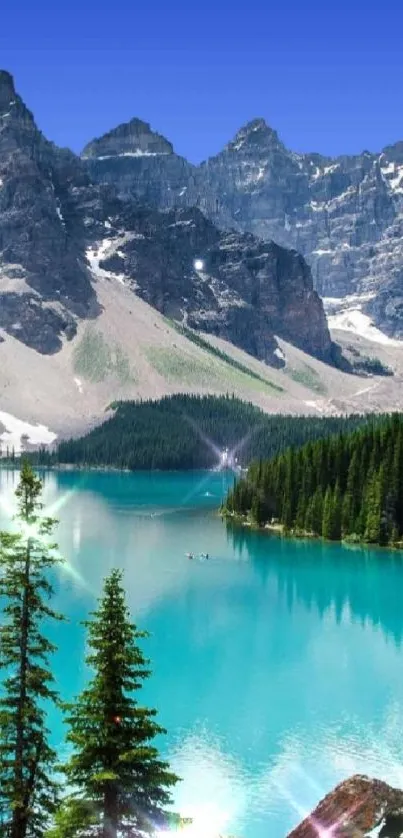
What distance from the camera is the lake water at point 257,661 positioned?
47.1m

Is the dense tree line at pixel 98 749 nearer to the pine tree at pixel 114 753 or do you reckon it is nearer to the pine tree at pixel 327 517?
the pine tree at pixel 114 753

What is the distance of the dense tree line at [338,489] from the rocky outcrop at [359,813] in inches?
4151

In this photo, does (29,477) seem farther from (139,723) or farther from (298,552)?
(298,552)

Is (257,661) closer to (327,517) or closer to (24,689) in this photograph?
(24,689)

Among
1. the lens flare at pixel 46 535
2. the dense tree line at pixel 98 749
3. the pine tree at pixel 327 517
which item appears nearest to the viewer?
the dense tree line at pixel 98 749

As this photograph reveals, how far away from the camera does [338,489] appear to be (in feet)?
429

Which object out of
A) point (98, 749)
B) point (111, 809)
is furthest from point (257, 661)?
point (98, 749)

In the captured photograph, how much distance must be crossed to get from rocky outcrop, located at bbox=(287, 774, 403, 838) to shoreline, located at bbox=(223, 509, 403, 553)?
101475mm

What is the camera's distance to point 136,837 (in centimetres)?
2103

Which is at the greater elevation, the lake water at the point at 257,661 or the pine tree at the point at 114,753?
the pine tree at the point at 114,753

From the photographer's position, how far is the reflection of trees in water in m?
89.8

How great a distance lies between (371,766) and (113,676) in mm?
31718

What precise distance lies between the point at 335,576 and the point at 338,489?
1062 inches

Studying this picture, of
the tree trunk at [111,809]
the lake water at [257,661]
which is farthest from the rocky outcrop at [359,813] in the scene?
the lake water at [257,661]
